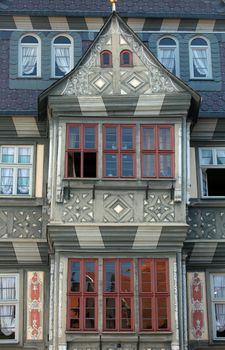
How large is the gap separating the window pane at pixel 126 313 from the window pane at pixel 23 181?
4.25 m

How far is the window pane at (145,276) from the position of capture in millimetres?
19266

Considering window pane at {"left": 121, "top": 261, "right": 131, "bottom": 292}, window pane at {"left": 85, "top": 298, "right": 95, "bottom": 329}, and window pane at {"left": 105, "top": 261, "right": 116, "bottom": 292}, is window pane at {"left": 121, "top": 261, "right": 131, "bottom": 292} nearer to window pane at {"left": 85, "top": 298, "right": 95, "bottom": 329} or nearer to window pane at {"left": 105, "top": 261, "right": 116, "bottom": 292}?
window pane at {"left": 105, "top": 261, "right": 116, "bottom": 292}

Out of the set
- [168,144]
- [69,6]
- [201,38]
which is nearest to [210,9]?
[201,38]

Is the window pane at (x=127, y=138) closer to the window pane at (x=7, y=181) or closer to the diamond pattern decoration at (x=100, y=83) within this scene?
the diamond pattern decoration at (x=100, y=83)

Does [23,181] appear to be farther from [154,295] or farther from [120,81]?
[154,295]

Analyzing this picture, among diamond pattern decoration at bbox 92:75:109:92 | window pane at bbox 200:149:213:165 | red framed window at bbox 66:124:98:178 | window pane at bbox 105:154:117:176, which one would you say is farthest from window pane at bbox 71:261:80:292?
window pane at bbox 200:149:213:165

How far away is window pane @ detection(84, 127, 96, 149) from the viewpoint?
A: 20266 mm

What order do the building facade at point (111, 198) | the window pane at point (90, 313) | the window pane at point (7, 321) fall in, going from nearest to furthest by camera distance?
the window pane at point (90, 313)
the building facade at point (111, 198)
the window pane at point (7, 321)

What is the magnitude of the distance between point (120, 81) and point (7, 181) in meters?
3.98

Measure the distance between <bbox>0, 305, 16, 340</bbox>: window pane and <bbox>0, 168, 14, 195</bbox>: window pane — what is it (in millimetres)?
3053

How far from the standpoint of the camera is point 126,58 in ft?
69.7

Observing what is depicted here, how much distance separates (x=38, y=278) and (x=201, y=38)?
335 inches

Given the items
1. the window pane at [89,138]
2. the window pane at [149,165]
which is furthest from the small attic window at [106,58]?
the window pane at [149,165]

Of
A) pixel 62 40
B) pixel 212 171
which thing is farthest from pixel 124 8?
pixel 212 171
